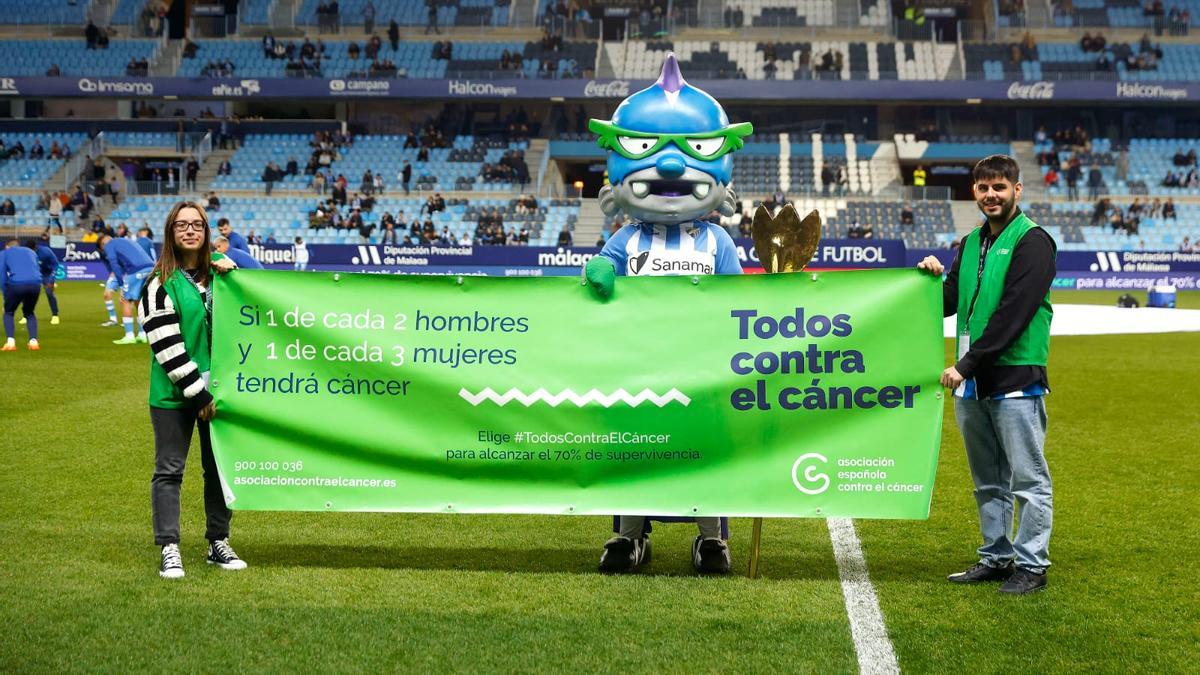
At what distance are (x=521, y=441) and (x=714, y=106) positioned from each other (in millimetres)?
2444

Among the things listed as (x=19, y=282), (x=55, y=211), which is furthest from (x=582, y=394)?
(x=55, y=211)

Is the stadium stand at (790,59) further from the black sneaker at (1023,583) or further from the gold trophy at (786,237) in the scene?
the black sneaker at (1023,583)

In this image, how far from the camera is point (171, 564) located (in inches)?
239

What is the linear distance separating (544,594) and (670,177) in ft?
8.30

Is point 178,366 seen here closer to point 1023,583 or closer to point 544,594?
point 544,594

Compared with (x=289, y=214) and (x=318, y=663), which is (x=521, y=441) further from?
(x=289, y=214)

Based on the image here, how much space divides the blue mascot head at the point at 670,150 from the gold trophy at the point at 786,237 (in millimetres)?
572

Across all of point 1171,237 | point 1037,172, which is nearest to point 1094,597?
point 1171,237

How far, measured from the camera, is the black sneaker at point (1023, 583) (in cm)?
588

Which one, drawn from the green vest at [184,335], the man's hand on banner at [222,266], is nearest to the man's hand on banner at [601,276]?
the man's hand on banner at [222,266]

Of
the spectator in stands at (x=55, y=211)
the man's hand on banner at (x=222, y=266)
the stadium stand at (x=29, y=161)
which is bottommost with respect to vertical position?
the man's hand on banner at (x=222, y=266)

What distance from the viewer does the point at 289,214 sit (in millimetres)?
46812

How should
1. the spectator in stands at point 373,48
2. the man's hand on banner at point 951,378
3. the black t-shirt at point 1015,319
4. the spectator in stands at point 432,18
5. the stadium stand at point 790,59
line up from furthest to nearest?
the spectator in stands at point 432,18, the spectator in stands at point 373,48, the stadium stand at point 790,59, the man's hand on banner at point 951,378, the black t-shirt at point 1015,319

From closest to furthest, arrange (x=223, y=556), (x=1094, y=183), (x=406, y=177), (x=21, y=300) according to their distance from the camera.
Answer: (x=223, y=556), (x=21, y=300), (x=1094, y=183), (x=406, y=177)
